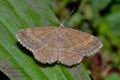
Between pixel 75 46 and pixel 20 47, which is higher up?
pixel 20 47

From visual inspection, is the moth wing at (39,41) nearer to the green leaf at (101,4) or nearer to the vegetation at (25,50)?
the vegetation at (25,50)

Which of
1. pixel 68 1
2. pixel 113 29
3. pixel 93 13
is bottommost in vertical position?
pixel 113 29

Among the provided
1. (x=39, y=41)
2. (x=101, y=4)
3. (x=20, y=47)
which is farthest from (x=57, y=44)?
(x=101, y=4)

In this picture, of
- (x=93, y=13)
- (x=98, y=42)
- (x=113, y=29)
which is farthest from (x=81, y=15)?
(x=98, y=42)

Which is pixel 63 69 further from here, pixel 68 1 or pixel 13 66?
pixel 68 1

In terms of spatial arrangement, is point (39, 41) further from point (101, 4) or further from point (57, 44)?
point (101, 4)

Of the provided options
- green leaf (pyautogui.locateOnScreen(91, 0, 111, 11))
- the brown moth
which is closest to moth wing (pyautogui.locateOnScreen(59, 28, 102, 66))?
the brown moth
